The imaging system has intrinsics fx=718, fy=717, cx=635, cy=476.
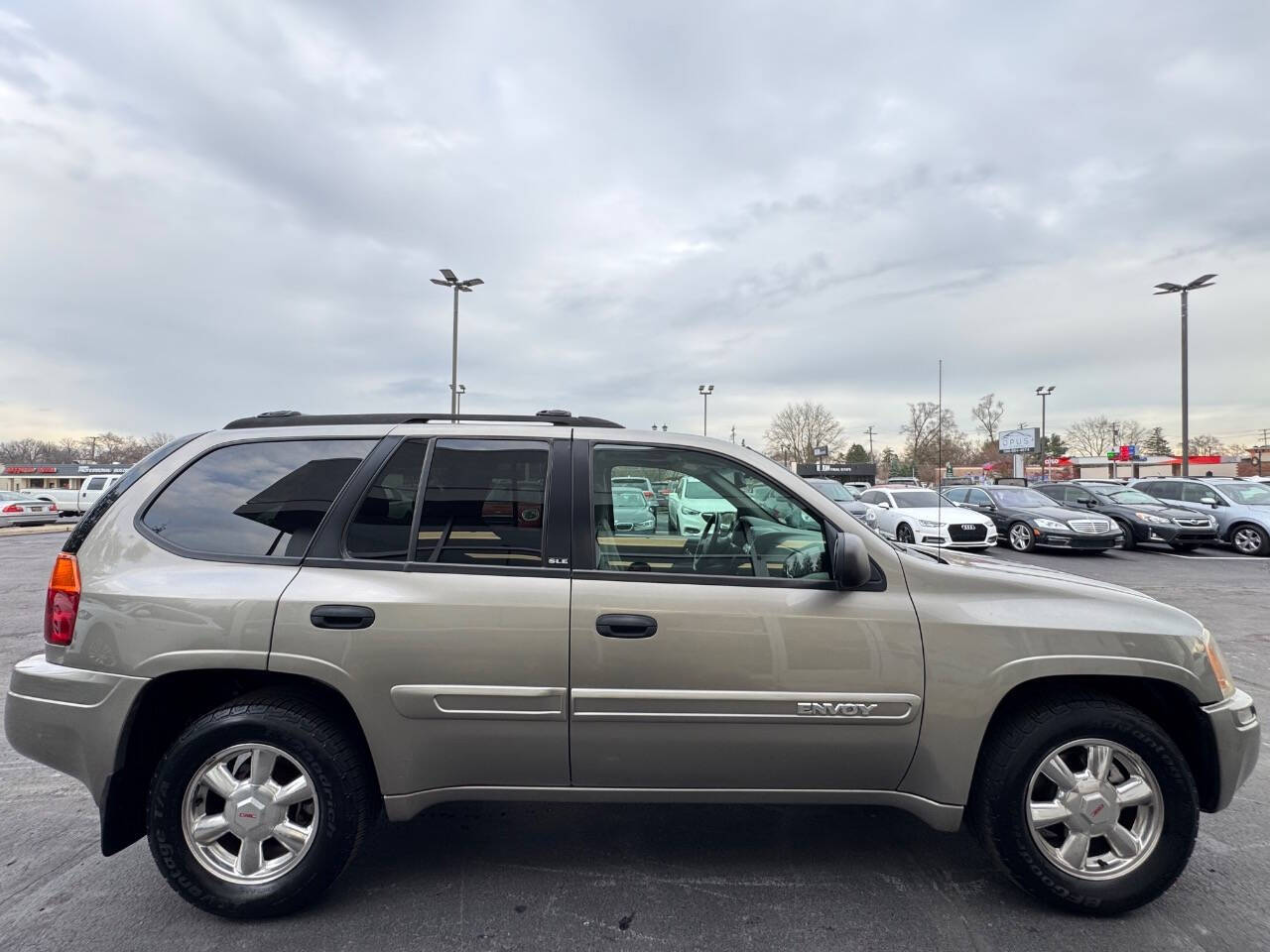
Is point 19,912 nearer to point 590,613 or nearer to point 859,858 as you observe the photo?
point 590,613

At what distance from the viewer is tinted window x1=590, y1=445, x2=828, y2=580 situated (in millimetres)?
2723

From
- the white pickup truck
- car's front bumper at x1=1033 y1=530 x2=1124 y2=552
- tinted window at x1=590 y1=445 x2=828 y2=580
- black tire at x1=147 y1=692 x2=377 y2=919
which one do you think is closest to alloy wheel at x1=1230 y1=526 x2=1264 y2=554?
car's front bumper at x1=1033 y1=530 x2=1124 y2=552

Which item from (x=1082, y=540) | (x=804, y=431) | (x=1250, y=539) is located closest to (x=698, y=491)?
(x=1082, y=540)

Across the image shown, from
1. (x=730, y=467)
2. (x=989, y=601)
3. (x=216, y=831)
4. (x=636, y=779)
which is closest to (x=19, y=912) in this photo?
(x=216, y=831)

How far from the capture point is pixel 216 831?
Result: 257cm

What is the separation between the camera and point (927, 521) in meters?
15.2

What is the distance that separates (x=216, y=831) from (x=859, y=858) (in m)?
2.46

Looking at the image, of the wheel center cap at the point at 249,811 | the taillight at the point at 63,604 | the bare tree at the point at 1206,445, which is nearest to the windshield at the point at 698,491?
the wheel center cap at the point at 249,811

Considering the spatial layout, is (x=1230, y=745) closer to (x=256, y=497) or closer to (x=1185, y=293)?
(x=256, y=497)

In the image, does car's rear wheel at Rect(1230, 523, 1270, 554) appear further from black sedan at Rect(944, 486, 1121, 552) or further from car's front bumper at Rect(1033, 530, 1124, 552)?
car's front bumper at Rect(1033, 530, 1124, 552)

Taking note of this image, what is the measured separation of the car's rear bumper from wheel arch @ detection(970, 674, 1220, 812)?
3.13 metres

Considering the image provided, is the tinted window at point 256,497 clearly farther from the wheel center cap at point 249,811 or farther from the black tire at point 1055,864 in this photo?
the black tire at point 1055,864

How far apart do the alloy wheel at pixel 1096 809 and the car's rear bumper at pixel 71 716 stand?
3.28 metres

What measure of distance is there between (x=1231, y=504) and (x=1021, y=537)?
4.82 meters
